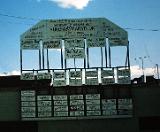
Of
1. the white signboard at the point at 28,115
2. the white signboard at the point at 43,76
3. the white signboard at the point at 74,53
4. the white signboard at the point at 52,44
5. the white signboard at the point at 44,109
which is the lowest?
the white signboard at the point at 28,115

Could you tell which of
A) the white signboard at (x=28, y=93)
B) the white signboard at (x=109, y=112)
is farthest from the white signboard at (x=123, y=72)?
the white signboard at (x=28, y=93)

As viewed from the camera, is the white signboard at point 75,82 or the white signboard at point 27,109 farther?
the white signboard at point 75,82

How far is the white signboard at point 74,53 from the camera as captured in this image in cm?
2398

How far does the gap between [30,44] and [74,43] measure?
281 cm

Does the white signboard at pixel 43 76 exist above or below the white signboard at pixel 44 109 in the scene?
above

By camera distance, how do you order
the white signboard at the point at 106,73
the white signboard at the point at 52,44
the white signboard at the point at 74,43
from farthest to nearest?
the white signboard at the point at 52,44, the white signboard at the point at 74,43, the white signboard at the point at 106,73

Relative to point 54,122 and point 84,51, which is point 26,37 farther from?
point 54,122

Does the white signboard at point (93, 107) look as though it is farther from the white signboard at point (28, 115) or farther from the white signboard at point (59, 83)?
the white signboard at point (28, 115)

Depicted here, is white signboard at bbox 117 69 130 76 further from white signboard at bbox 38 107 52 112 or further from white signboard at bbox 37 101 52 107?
white signboard at bbox 38 107 52 112

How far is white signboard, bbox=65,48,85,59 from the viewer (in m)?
24.0

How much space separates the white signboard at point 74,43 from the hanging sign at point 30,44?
1.85 m

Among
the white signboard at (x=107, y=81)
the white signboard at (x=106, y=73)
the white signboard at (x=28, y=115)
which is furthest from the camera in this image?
the white signboard at (x=106, y=73)

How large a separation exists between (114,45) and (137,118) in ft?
16.0

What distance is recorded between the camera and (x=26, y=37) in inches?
966
